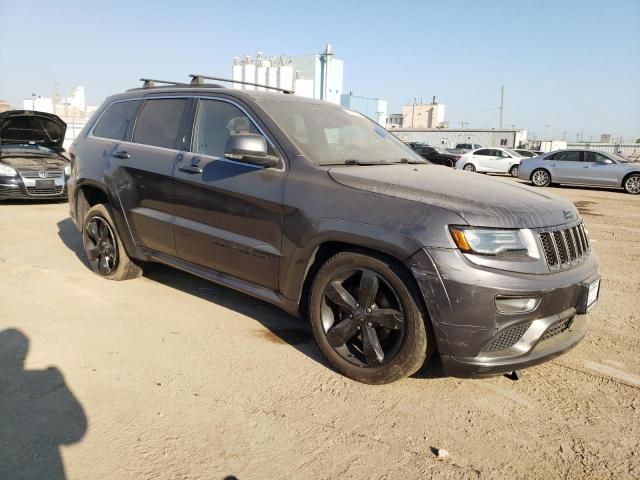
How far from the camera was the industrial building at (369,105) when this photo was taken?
230 ft

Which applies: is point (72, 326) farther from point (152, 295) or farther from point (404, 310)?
point (404, 310)

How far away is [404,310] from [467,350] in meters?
0.39

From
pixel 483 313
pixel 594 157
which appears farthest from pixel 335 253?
pixel 594 157

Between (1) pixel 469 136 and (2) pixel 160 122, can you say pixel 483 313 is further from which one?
(1) pixel 469 136

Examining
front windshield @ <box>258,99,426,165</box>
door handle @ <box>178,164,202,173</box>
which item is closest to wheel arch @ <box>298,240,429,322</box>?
front windshield @ <box>258,99,426,165</box>

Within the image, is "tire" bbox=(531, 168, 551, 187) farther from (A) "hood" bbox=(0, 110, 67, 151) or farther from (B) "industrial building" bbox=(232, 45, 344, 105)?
(B) "industrial building" bbox=(232, 45, 344, 105)

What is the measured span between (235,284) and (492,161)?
901 inches

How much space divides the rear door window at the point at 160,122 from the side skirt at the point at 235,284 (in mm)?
971

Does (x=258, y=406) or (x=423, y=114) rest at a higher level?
(x=423, y=114)

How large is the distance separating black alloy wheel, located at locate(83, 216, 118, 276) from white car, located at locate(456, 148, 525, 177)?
21.4 metres

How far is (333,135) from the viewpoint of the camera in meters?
3.78

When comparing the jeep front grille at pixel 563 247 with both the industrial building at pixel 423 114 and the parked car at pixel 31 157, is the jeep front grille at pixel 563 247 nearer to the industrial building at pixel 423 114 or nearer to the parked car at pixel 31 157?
the parked car at pixel 31 157

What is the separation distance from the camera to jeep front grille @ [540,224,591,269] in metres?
2.71

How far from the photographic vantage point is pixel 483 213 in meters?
2.62
